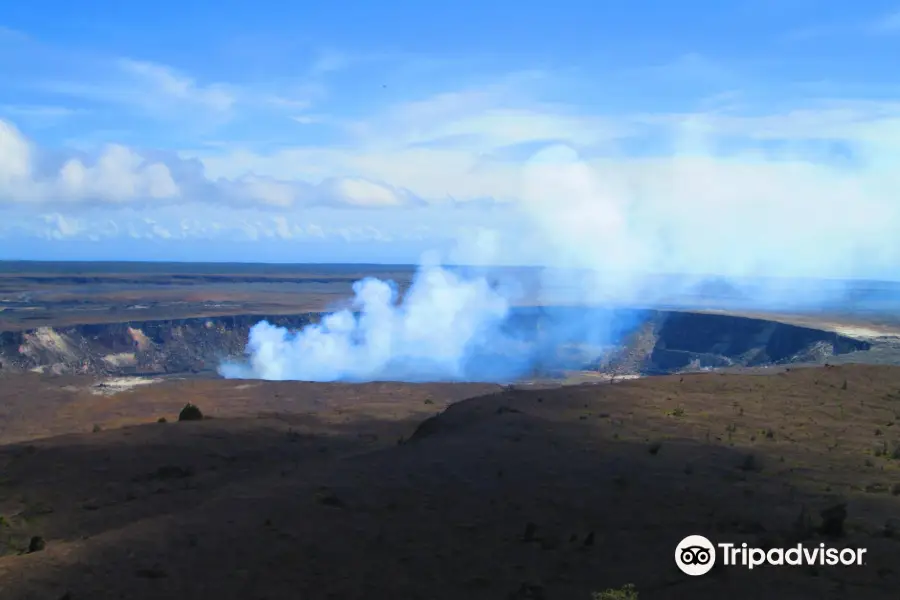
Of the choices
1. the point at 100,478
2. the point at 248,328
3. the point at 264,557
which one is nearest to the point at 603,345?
the point at 248,328

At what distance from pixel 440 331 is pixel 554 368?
763 inches

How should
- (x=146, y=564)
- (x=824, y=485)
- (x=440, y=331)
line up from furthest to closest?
(x=440, y=331) → (x=824, y=485) → (x=146, y=564)

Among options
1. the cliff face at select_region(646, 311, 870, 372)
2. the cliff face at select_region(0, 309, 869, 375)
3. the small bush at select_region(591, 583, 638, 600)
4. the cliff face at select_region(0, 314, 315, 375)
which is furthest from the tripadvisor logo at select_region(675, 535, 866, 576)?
the cliff face at select_region(0, 314, 315, 375)

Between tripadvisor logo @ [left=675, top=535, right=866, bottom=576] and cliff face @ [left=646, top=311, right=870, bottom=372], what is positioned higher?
tripadvisor logo @ [left=675, top=535, right=866, bottom=576]

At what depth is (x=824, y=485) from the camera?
1673 cm

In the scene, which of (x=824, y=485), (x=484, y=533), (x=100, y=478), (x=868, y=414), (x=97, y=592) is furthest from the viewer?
(x=868, y=414)

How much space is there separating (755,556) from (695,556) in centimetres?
95

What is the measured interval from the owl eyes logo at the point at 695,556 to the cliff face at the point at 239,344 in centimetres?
6636

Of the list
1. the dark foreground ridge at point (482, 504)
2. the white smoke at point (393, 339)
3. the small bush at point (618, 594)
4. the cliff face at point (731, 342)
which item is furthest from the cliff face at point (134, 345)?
the small bush at point (618, 594)

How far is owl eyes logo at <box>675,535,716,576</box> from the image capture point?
40.2 feet

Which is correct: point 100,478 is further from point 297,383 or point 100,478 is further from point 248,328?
point 248,328

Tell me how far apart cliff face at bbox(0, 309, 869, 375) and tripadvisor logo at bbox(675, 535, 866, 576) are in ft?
218

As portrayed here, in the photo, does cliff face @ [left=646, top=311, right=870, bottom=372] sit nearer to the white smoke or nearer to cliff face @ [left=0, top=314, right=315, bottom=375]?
the white smoke

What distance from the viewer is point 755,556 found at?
41.1 feet
